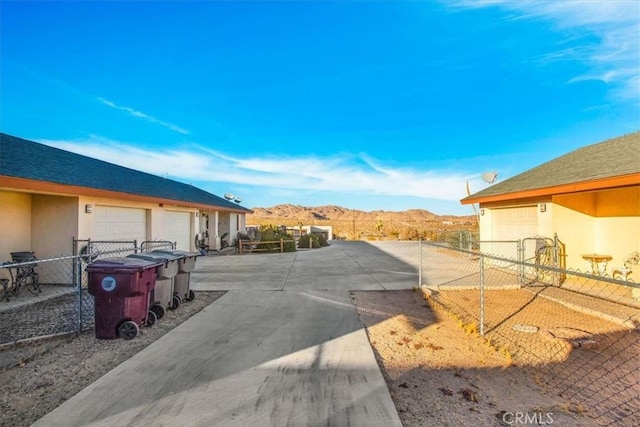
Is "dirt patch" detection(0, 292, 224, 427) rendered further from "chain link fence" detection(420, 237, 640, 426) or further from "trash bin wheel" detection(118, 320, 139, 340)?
"chain link fence" detection(420, 237, 640, 426)

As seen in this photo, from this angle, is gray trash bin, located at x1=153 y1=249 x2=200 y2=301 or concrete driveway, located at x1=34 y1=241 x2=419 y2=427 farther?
gray trash bin, located at x1=153 y1=249 x2=200 y2=301

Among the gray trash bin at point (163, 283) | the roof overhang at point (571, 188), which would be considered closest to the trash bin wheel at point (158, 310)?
the gray trash bin at point (163, 283)

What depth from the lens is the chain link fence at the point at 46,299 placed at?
5230 millimetres

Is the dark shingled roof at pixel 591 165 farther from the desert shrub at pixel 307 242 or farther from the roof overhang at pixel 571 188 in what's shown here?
the desert shrub at pixel 307 242

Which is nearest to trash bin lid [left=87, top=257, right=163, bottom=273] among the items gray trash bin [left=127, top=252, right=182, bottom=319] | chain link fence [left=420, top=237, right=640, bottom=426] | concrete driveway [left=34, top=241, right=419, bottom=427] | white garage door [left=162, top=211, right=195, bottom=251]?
gray trash bin [left=127, top=252, right=182, bottom=319]

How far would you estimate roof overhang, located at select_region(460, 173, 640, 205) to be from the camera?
6766 mm

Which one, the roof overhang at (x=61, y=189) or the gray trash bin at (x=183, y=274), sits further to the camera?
the gray trash bin at (x=183, y=274)

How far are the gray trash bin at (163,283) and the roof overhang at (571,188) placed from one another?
375 inches

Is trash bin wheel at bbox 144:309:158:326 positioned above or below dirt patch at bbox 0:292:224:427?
above

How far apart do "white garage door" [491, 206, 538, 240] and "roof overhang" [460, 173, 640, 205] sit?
22.9 inches

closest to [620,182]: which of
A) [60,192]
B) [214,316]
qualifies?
[214,316]

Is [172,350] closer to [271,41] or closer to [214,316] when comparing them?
[214,316]

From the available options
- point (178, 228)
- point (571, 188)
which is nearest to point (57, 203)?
point (178, 228)
